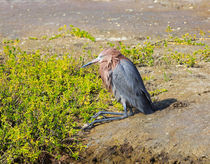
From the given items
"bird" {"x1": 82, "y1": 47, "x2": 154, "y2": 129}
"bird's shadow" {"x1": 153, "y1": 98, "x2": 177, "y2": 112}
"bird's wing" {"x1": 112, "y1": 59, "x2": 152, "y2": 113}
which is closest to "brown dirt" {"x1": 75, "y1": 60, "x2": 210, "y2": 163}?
"bird's shadow" {"x1": 153, "y1": 98, "x2": 177, "y2": 112}

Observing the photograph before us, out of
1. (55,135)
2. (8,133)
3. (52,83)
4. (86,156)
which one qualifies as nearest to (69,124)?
(55,135)

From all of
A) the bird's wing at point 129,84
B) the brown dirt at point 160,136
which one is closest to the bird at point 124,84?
the bird's wing at point 129,84

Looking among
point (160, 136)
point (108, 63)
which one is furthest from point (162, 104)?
point (108, 63)

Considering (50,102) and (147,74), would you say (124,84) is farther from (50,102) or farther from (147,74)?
(147,74)

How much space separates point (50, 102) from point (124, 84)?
94 centimetres

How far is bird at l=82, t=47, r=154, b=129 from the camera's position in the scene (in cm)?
344

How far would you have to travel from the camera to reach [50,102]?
3564 millimetres

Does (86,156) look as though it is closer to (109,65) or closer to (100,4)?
(109,65)

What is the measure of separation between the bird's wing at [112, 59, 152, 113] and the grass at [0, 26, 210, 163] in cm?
35

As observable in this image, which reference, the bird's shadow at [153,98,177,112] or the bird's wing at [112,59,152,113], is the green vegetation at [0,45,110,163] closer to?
the bird's wing at [112,59,152,113]

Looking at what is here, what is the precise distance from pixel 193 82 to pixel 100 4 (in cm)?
629

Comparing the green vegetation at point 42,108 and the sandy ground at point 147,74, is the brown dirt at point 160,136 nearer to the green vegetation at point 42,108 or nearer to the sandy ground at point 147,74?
the sandy ground at point 147,74

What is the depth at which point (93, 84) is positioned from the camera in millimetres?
4238

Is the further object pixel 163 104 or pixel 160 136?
pixel 163 104
